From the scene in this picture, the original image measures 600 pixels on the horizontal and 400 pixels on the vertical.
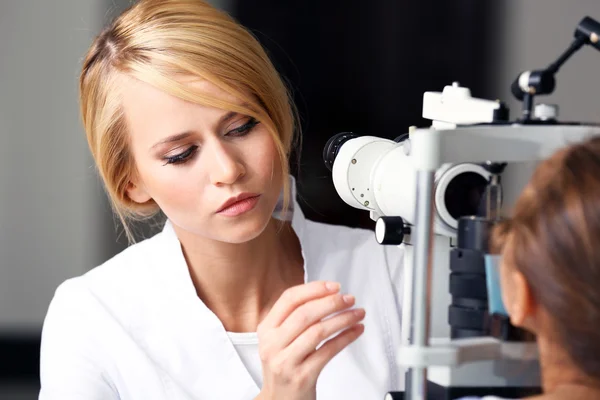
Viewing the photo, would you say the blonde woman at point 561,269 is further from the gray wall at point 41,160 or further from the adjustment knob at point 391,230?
the gray wall at point 41,160

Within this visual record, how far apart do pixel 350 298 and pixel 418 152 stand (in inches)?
9.4

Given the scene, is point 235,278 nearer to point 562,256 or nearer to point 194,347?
point 194,347

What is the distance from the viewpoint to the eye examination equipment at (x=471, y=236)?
0.75 metres

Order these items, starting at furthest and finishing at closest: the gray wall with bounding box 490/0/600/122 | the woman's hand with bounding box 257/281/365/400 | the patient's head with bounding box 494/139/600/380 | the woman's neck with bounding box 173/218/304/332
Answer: the gray wall with bounding box 490/0/600/122, the woman's neck with bounding box 173/218/304/332, the woman's hand with bounding box 257/281/365/400, the patient's head with bounding box 494/139/600/380

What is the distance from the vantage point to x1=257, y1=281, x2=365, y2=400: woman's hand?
0.93 metres

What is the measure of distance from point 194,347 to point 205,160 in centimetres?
32

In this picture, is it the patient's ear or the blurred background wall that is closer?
the patient's ear

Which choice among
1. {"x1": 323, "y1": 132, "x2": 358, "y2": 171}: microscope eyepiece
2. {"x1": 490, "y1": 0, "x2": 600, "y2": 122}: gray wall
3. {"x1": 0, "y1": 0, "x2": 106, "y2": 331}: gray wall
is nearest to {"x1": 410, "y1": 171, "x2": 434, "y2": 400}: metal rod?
{"x1": 323, "y1": 132, "x2": 358, "y2": 171}: microscope eyepiece

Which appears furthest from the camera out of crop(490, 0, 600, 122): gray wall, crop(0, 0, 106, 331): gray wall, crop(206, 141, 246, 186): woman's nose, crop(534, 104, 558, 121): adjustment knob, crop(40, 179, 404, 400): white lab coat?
crop(490, 0, 600, 122): gray wall

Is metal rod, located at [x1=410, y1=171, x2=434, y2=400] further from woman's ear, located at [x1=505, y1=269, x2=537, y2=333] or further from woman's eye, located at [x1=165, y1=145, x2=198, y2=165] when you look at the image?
woman's eye, located at [x1=165, y1=145, x2=198, y2=165]

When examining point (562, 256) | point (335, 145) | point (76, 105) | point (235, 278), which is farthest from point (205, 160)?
point (76, 105)

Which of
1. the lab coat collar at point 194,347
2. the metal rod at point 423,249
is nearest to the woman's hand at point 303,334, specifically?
the metal rod at point 423,249

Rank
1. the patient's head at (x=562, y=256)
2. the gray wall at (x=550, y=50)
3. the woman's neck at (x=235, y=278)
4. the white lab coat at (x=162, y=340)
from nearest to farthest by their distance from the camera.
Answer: the patient's head at (x=562, y=256)
the white lab coat at (x=162, y=340)
the woman's neck at (x=235, y=278)
the gray wall at (x=550, y=50)

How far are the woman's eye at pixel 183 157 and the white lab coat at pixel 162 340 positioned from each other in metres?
0.23
